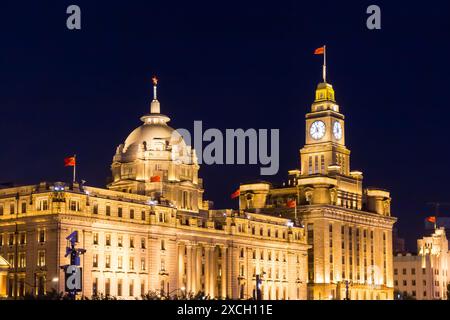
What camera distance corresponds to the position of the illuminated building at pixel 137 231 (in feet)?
514

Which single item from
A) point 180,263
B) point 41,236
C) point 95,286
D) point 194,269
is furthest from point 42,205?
point 194,269

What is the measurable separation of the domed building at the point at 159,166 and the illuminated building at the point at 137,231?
19cm

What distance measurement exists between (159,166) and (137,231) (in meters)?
24.7

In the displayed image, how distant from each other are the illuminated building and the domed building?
19cm

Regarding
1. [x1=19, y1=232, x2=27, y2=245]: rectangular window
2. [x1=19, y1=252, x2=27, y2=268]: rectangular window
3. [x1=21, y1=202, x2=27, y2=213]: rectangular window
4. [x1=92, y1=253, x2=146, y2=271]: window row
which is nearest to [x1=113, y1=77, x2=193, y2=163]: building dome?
[x1=92, y1=253, x2=146, y2=271]: window row

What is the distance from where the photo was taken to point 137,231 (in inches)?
6708

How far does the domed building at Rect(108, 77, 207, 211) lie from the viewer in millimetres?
190625

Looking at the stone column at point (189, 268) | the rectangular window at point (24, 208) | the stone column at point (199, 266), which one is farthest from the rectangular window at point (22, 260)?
the stone column at point (199, 266)

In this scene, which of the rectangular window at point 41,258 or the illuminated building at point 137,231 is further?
the illuminated building at point 137,231

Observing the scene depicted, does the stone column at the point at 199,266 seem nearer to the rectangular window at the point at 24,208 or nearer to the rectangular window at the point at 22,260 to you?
the rectangular window at the point at 22,260

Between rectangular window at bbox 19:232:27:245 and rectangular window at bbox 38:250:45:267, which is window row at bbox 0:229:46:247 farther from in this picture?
rectangular window at bbox 38:250:45:267

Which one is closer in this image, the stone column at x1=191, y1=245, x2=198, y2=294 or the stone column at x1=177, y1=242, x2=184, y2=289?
the stone column at x1=177, y1=242, x2=184, y2=289
